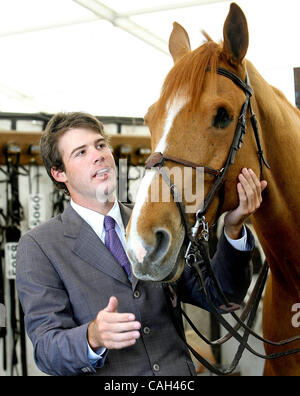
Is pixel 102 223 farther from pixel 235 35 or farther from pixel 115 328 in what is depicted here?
pixel 235 35

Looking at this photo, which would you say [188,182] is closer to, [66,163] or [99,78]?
[66,163]

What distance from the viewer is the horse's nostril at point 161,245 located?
109cm

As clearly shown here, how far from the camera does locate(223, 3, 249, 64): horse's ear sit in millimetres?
1207

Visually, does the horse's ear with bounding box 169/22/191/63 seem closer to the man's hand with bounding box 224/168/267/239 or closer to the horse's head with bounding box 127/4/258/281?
the horse's head with bounding box 127/4/258/281

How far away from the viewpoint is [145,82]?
10.1 feet

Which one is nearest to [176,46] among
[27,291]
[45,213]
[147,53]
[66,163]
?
[66,163]

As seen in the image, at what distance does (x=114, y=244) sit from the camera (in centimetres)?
141

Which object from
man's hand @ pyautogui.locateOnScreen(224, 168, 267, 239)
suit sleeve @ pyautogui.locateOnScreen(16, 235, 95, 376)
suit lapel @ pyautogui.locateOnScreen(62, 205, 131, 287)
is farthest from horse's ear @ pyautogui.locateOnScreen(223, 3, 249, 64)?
suit sleeve @ pyautogui.locateOnScreen(16, 235, 95, 376)

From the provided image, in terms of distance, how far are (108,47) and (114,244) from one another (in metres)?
1.81

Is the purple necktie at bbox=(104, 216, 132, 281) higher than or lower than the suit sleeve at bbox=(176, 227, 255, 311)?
higher

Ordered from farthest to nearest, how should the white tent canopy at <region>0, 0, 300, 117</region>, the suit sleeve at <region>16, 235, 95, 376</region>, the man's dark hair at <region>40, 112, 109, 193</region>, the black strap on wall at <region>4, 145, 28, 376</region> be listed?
the black strap on wall at <region>4, 145, 28, 376</region> < the white tent canopy at <region>0, 0, 300, 117</region> < the man's dark hair at <region>40, 112, 109, 193</region> < the suit sleeve at <region>16, 235, 95, 376</region>

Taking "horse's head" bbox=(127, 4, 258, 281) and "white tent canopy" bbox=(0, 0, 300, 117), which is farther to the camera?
"white tent canopy" bbox=(0, 0, 300, 117)

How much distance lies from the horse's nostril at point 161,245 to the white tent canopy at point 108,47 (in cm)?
118

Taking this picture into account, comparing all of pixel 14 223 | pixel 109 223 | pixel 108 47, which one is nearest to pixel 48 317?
pixel 109 223
